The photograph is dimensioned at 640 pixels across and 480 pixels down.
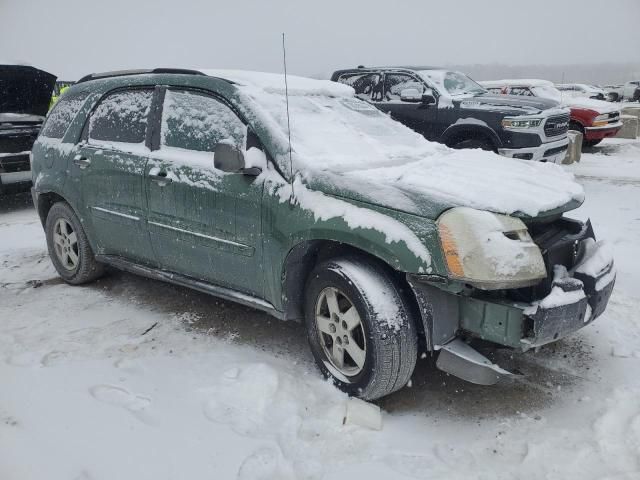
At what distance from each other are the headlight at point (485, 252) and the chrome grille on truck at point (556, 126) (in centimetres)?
609

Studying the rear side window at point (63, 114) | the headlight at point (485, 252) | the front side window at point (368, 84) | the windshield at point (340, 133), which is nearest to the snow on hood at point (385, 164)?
the windshield at point (340, 133)

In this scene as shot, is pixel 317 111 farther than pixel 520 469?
Yes

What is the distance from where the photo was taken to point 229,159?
2.99 metres

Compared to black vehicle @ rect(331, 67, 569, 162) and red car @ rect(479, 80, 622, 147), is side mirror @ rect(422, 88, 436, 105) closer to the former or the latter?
black vehicle @ rect(331, 67, 569, 162)

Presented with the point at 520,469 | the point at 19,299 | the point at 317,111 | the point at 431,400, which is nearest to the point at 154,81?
the point at 317,111

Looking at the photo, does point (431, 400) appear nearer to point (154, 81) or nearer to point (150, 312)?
point (150, 312)

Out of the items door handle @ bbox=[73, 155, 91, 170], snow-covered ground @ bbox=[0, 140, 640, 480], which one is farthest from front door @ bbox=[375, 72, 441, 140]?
door handle @ bbox=[73, 155, 91, 170]

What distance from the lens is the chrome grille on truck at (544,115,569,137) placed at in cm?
788

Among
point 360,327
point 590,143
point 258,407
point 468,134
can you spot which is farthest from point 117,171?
point 590,143

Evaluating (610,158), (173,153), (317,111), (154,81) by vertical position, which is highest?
(154,81)

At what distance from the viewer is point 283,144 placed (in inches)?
120

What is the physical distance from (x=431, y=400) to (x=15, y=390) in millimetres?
2280

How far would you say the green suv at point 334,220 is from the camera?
2.50m

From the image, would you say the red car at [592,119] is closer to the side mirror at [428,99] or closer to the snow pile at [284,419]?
the side mirror at [428,99]
